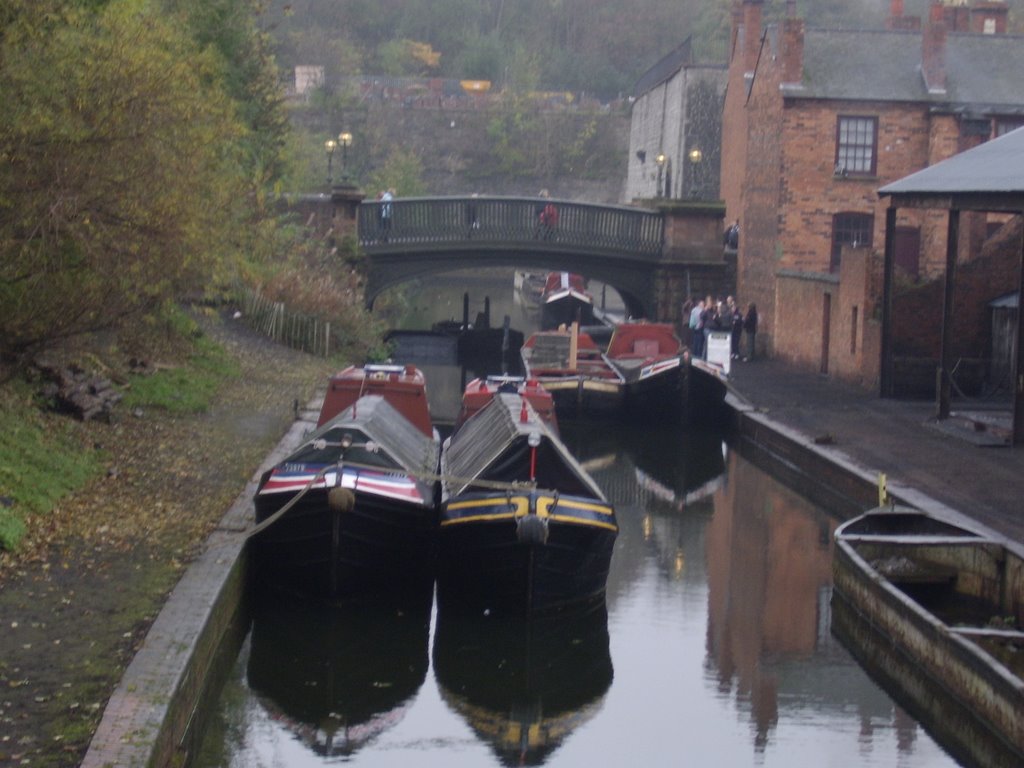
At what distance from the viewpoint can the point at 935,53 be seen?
37.2 meters

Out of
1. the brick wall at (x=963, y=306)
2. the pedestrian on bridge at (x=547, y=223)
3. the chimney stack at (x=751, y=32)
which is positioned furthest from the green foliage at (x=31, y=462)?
the chimney stack at (x=751, y=32)

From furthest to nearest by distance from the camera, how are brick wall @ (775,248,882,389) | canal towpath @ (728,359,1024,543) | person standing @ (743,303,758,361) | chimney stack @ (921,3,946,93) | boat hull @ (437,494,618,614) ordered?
chimney stack @ (921,3,946,93)
person standing @ (743,303,758,361)
brick wall @ (775,248,882,389)
canal towpath @ (728,359,1024,543)
boat hull @ (437,494,618,614)

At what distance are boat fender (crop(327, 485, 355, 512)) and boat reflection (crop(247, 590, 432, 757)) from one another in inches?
46.1

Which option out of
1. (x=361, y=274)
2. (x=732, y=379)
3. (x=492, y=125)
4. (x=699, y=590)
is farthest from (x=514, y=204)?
(x=492, y=125)

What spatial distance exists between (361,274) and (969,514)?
2364 centimetres

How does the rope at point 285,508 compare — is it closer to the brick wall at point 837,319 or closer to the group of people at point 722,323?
the brick wall at point 837,319

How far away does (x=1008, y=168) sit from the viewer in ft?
74.9

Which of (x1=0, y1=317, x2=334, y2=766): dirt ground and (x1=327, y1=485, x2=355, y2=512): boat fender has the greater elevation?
(x1=327, y1=485, x2=355, y2=512): boat fender

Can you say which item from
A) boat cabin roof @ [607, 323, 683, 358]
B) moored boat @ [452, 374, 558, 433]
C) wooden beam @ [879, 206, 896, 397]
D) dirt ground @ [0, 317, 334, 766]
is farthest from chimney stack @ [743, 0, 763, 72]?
dirt ground @ [0, 317, 334, 766]

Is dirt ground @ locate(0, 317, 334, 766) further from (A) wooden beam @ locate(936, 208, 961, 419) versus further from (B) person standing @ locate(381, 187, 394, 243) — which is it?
(B) person standing @ locate(381, 187, 394, 243)

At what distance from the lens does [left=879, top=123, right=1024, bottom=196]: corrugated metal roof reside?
Result: 70.3 feet

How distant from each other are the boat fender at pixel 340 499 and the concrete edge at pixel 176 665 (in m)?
0.90

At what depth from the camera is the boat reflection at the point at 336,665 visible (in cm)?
1170

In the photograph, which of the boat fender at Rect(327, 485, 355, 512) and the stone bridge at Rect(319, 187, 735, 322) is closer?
the boat fender at Rect(327, 485, 355, 512)
